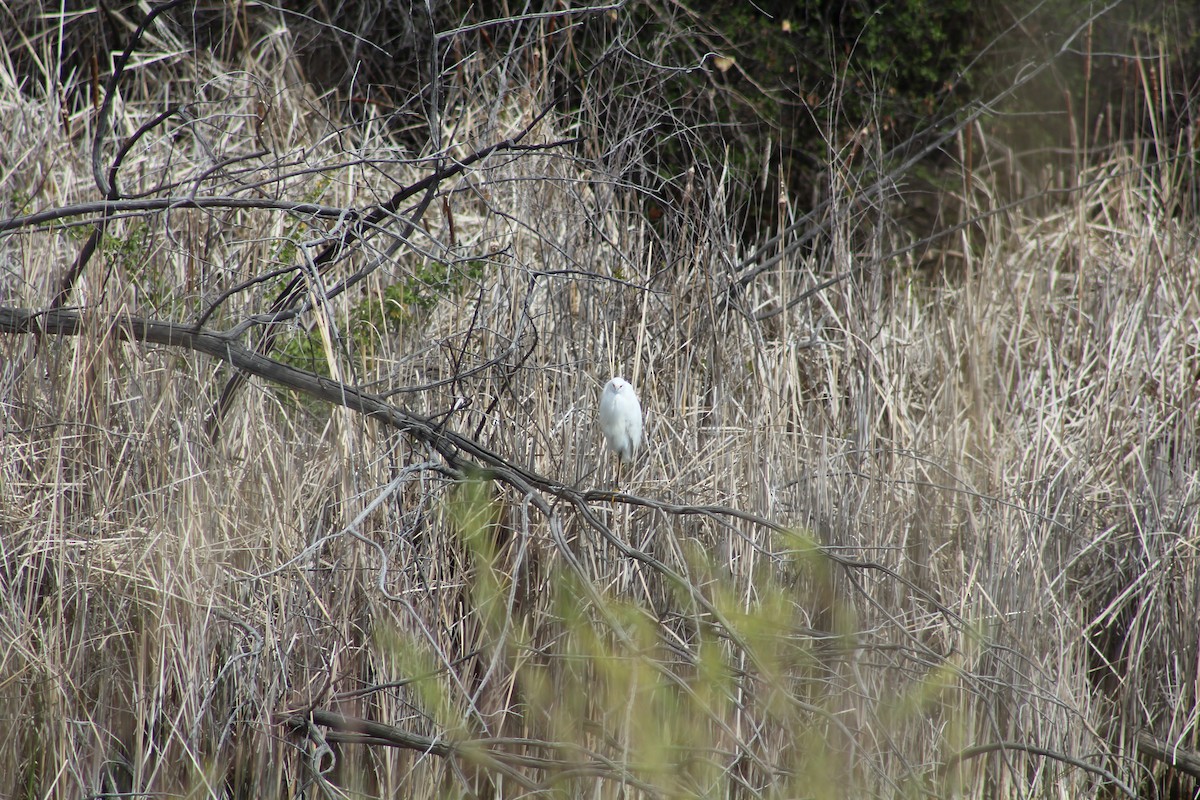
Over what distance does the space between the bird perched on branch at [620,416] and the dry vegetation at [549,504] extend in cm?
10

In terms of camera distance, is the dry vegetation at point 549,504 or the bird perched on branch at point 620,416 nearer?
the dry vegetation at point 549,504

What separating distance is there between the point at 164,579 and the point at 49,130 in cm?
205

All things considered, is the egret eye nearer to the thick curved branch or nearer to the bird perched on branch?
the bird perched on branch

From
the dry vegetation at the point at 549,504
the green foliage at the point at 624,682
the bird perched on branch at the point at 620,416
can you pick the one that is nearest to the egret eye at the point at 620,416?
the bird perched on branch at the point at 620,416

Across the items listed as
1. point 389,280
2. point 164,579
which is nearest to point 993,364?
point 389,280

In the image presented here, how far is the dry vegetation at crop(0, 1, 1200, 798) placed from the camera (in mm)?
2242

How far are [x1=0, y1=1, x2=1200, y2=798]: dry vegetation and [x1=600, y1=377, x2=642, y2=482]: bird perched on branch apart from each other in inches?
4.1

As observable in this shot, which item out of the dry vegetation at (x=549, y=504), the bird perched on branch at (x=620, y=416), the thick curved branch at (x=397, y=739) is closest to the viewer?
the thick curved branch at (x=397, y=739)

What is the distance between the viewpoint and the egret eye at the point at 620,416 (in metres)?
2.74

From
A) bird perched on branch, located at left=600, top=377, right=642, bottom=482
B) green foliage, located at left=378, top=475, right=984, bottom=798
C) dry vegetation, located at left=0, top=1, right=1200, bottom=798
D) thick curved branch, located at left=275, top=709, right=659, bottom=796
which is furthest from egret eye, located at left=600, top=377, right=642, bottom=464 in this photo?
thick curved branch, located at left=275, top=709, right=659, bottom=796

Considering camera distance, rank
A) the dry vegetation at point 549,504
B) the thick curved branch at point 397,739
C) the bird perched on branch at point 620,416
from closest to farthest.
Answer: the thick curved branch at point 397,739 < the dry vegetation at point 549,504 < the bird perched on branch at point 620,416

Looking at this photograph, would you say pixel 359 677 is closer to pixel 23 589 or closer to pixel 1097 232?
pixel 23 589

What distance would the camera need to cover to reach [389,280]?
3.66 metres

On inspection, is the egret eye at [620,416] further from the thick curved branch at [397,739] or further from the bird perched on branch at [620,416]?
the thick curved branch at [397,739]
